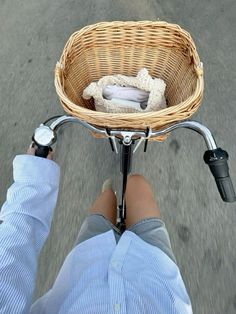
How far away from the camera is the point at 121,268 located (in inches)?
29.7

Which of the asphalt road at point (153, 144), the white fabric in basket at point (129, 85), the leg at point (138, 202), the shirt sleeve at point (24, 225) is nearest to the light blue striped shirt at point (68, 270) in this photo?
the shirt sleeve at point (24, 225)

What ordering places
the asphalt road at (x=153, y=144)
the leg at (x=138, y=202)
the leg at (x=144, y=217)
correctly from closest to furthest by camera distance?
the leg at (x=144, y=217) → the leg at (x=138, y=202) → the asphalt road at (x=153, y=144)

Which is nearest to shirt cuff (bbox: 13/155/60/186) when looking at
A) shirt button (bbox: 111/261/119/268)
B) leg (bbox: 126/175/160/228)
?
shirt button (bbox: 111/261/119/268)

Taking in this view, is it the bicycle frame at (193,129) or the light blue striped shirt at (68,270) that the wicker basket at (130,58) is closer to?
the bicycle frame at (193,129)

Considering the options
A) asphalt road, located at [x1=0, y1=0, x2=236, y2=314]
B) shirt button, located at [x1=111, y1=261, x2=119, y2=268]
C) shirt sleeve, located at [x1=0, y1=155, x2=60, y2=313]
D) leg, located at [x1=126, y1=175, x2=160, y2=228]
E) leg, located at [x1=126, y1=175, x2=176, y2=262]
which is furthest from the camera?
asphalt road, located at [x1=0, y1=0, x2=236, y2=314]

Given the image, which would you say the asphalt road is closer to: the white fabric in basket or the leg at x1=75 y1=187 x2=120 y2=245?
the leg at x1=75 y1=187 x2=120 y2=245

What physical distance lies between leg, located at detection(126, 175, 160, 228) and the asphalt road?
323mm

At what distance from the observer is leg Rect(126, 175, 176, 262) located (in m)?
0.88

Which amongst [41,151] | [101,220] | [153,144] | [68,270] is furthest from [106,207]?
[153,144]

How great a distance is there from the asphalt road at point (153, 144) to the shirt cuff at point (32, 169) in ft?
2.24

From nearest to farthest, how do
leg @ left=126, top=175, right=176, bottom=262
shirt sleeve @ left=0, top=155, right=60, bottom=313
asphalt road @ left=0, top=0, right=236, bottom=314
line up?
shirt sleeve @ left=0, top=155, right=60, bottom=313 < leg @ left=126, top=175, right=176, bottom=262 < asphalt road @ left=0, top=0, right=236, bottom=314

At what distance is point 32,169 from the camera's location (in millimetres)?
711

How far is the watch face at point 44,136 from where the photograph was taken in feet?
2.41

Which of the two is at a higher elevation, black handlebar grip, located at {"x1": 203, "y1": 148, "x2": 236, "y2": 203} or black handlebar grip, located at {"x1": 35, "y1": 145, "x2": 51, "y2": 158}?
black handlebar grip, located at {"x1": 35, "y1": 145, "x2": 51, "y2": 158}
